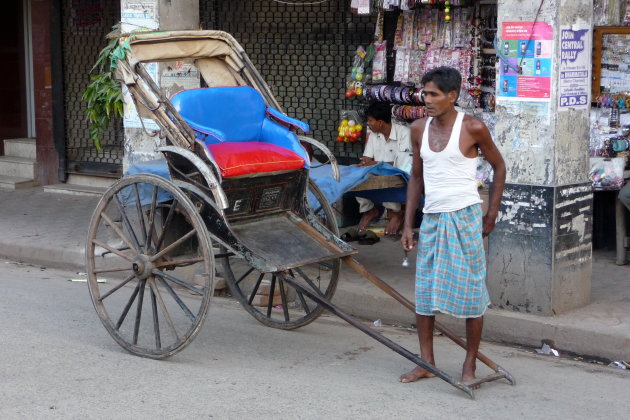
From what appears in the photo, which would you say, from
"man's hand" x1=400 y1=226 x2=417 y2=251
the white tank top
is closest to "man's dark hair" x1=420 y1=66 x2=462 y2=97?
the white tank top

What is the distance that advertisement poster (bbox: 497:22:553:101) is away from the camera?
19.9 feet

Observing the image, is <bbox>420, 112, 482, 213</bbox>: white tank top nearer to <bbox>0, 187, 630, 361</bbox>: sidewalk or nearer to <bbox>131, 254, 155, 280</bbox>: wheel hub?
<bbox>0, 187, 630, 361</bbox>: sidewalk

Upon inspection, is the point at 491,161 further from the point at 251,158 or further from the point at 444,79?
the point at 251,158

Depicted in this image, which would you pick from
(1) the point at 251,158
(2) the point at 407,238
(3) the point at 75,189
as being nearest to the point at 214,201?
(1) the point at 251,158

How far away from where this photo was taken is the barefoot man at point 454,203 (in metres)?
4.89

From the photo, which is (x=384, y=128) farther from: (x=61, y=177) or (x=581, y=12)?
(x=61, y=177)

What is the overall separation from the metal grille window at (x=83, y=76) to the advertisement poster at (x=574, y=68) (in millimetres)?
6735

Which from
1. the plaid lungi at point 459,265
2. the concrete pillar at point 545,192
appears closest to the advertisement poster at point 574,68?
the concrete pillar at point 545,192

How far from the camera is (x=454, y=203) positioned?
4.91m

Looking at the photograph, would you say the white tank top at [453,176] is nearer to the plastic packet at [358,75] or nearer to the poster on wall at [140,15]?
the poster on wall at [140,15]

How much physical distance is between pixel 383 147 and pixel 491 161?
3779 millimetres

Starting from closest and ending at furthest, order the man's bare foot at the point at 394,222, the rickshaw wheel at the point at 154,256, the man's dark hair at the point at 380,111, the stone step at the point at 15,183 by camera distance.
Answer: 1. the rickshaw wheel at the point at 154,256
2. the man's bare foot at the point at 394,222
3. the man's dark hair at the point at 380,111
4. the stone step at the point at 15,183

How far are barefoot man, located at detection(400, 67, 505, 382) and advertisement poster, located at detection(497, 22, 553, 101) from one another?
136 centimetres

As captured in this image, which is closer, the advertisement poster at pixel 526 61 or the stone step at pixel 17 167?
the advertisement poster at pixel 526 61
